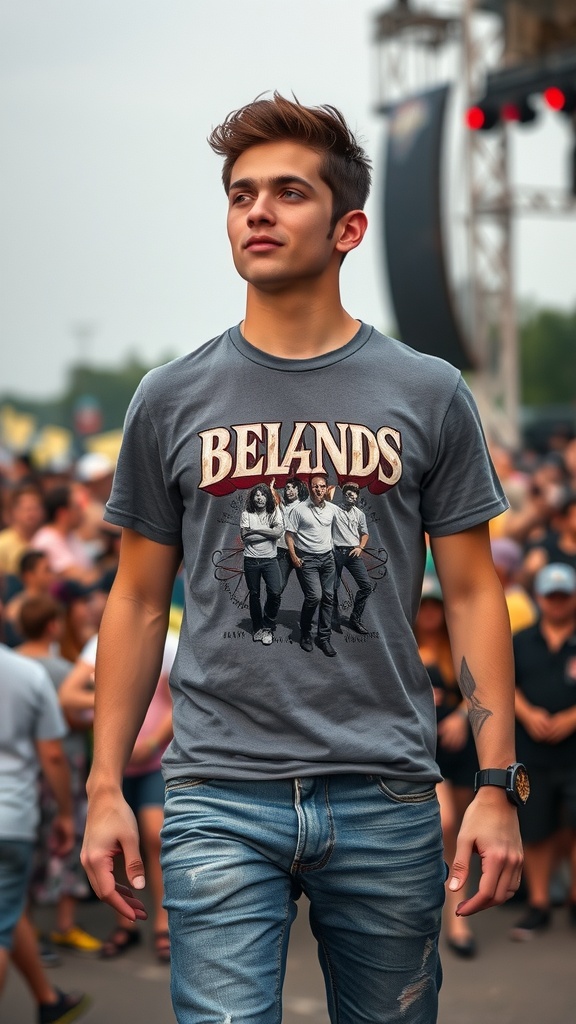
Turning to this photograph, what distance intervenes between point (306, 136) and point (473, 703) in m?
1.09

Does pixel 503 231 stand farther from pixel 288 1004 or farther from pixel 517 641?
pixel 288 1004

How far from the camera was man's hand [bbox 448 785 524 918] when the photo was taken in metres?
2.39

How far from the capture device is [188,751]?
2.48 metres

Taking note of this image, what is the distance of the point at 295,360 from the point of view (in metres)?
2.57

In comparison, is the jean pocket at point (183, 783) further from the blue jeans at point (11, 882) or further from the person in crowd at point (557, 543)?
the person in crowd at point (557, 543)

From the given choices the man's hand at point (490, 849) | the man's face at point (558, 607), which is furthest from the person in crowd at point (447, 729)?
the man's hand at point (490, 849)

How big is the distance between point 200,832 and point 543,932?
487 centimetres

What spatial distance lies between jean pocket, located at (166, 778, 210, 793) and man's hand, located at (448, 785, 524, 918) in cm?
46

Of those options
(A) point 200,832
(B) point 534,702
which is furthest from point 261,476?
(B) point 534,702

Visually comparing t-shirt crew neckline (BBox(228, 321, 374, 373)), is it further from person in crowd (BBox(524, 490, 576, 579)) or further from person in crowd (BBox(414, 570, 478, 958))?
person in crowd (BBox(524, 490, 576, 579))

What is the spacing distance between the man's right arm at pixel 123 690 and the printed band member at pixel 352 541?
35cm

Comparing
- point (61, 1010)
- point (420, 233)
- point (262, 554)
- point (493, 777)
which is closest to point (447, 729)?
point (61, 1010)

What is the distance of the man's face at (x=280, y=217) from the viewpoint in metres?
2.53

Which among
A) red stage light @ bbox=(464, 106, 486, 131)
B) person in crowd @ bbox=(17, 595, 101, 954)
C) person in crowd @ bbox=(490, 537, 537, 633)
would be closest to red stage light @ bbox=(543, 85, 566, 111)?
red stage light @ bbox=(464, 106, 486, 131)
